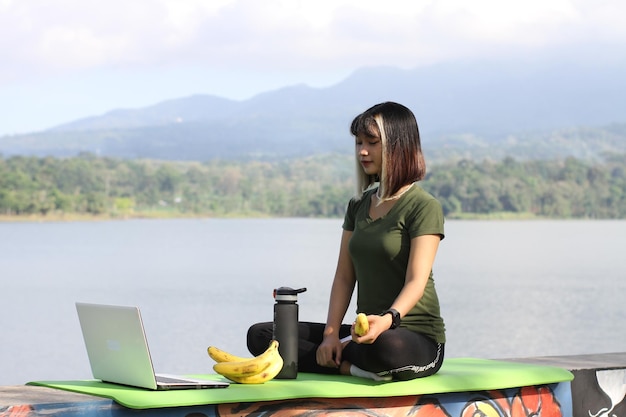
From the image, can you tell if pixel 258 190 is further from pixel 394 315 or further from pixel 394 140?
pixel 394 315

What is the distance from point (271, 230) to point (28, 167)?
1312 cm

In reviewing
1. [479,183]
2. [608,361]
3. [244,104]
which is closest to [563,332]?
[608,361]

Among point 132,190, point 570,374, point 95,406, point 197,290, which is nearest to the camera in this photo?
point 95,406

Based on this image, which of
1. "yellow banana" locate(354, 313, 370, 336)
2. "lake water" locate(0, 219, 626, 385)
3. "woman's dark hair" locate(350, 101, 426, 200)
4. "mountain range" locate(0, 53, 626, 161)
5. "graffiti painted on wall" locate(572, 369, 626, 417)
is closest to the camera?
"yellow banana" locate(354, 313, 370, 336)

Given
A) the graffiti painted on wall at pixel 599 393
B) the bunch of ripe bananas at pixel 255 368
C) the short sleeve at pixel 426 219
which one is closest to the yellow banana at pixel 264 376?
the bunch of ripe bananas at pixel 255 368

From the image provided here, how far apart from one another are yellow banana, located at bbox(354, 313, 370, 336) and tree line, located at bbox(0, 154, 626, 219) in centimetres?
5538

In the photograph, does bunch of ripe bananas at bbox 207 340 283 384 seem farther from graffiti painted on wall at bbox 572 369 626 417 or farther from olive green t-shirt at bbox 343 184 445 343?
graffiti painted on wall at bbox 572 369 626 417

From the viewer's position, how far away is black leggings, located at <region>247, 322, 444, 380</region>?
329 centimetres

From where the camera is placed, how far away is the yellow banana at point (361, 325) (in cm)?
320

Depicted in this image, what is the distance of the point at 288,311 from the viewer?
3451 mm

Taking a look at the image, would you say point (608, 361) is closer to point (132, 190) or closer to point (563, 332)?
point (563, 332)

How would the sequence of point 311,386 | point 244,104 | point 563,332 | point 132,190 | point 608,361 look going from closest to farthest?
point 311,386 < point 608,361 < point 563,332 < point 132,190 < point 244,104

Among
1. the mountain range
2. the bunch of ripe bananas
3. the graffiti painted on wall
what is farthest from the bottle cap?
the mountain range

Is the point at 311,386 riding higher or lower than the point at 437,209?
lower
